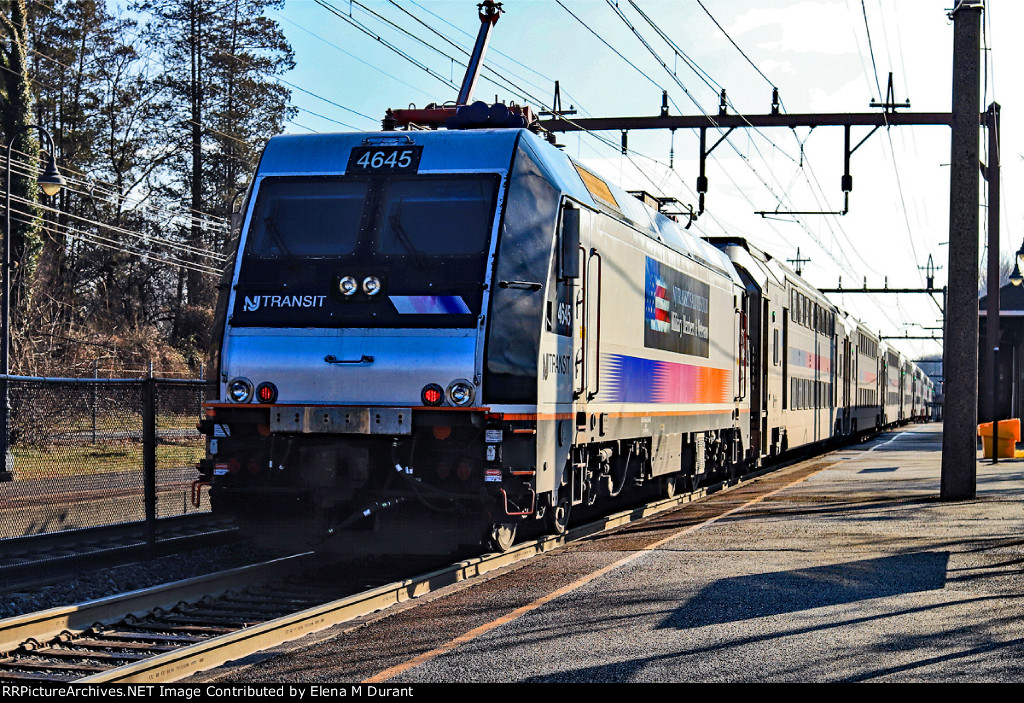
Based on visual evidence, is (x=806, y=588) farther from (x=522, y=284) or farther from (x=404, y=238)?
(x=404, y=238)

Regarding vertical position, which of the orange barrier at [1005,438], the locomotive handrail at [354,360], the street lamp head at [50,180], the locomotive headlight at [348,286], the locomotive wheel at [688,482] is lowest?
the locomotive wheel at [688,482]

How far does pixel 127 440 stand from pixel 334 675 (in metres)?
6.48

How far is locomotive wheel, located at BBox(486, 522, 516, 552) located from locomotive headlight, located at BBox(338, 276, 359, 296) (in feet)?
7.58

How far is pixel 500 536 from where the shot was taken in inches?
431

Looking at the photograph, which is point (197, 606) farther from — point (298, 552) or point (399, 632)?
point (298, 552)

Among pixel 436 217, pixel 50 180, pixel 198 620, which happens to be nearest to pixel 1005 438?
pixel 436 217

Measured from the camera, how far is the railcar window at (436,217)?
10.3 m

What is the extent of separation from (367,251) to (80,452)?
359cm

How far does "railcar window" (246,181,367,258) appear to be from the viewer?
1055 cm

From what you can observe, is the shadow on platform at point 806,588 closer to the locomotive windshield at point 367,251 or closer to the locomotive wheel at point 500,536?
the locomotive wheel at point 500,536

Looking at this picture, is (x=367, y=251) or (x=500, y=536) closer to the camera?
(x=367, y=251)

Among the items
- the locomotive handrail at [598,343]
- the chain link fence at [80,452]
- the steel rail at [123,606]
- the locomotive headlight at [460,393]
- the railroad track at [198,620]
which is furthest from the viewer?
the locomotive handrail at [598,343]

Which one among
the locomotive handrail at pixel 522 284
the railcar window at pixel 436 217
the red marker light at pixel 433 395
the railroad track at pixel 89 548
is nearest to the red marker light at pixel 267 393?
the red marker light at pixel 433 395

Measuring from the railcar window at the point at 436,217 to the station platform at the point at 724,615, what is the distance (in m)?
2.80
